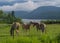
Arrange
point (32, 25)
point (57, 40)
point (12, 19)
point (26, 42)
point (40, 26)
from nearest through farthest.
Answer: point (26, 42) < point (57, 40) < point (40, 26) < point (32, 25) < point (12, 19)

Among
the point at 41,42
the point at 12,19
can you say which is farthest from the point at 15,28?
the point at 12,19

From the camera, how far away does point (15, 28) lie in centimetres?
1709

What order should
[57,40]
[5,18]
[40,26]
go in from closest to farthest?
[57,40] < [40,26] < [5,18]

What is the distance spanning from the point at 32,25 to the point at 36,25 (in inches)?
33.8

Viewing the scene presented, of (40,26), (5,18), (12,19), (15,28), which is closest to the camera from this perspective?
(15,28)

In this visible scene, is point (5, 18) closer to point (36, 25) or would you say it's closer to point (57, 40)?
point (36, 25)

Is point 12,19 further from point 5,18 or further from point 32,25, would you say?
point 32,25

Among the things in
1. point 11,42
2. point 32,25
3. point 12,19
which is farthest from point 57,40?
point 12,19

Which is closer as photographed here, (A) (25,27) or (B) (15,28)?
(B) (15,28)

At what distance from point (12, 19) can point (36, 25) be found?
1145cm

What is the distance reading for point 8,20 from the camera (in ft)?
108

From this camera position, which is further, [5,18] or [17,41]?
[5,18]

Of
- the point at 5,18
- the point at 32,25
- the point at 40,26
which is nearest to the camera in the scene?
the point at 40,26

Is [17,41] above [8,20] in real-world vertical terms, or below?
above
